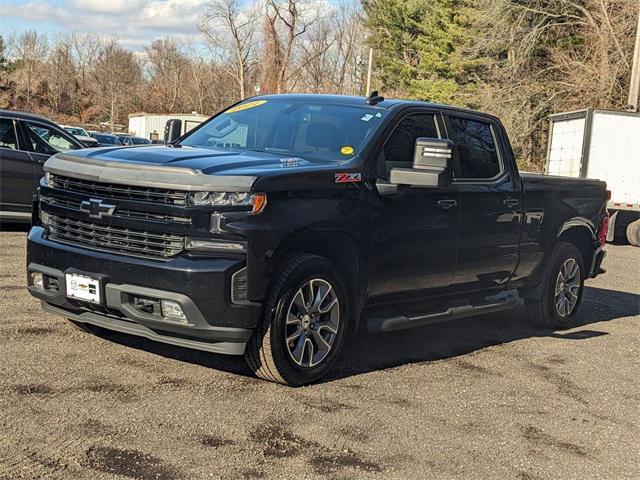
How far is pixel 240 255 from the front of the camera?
4562 mm

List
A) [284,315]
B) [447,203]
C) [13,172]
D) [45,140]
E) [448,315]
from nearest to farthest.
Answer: [284,315] < [447,203] < [448,315] < [13,172] < [45,140]

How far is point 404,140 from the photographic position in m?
5.91

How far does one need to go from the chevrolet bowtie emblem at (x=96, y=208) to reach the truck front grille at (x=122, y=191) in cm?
5

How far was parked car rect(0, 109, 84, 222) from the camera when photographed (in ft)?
36.0

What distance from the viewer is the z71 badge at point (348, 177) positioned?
514cm

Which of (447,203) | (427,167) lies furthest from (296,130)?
(447,203)

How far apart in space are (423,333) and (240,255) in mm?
3012

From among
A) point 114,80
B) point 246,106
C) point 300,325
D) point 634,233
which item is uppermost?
point 114,80

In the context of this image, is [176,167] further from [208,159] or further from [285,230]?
[285,230]

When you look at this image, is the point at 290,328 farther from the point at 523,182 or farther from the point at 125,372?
the point at 523,182

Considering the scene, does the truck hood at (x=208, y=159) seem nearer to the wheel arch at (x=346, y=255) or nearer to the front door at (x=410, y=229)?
the wheel arch at (x=346, y=255)

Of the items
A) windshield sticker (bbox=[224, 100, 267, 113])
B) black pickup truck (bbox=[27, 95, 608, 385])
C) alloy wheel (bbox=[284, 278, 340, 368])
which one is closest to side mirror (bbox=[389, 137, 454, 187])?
black pickup truck (bbox=[27, 95, 608, 385])

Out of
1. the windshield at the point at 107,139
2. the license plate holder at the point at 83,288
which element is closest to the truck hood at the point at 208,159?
the license plate holder at the point at 83,288

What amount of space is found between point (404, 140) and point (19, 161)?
23.1 feet
